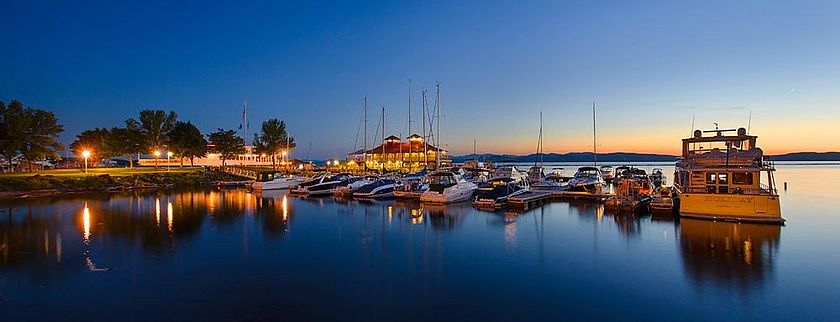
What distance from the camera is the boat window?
22.3 m

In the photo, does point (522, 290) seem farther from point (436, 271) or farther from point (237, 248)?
point (237, 248)

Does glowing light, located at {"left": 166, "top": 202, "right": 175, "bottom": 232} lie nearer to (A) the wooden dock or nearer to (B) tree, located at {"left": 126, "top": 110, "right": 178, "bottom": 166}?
(A) the wooden dock

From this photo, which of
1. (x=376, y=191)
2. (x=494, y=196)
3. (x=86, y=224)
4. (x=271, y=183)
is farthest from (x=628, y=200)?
(x=271, y=183)

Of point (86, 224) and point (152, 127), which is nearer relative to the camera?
point (86, 224)

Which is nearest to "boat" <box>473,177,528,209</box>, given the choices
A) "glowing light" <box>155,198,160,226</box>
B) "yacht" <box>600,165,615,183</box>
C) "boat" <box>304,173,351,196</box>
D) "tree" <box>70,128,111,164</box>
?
"boat" <box>304,173,351,196</box>

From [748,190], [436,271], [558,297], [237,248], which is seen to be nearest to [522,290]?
[558,297]

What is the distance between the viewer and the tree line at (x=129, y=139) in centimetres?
4622

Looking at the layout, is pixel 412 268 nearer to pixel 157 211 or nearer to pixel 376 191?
pixel 157 211

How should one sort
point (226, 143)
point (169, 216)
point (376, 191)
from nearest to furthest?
1. point (169, 216)
2. point (376, 191)
3. point (226, 143)

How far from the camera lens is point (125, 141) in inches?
2532

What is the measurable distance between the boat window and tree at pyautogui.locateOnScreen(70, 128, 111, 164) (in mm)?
72108

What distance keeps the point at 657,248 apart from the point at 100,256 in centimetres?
2066

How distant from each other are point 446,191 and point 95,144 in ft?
204

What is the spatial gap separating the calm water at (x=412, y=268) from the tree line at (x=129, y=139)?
2700 cm
